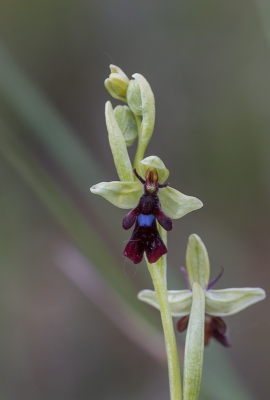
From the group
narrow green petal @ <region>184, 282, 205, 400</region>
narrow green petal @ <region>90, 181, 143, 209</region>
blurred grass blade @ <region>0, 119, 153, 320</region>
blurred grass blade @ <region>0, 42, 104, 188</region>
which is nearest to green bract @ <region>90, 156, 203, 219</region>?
narrow green petal @ <region>90, 181, 143, 209</region>

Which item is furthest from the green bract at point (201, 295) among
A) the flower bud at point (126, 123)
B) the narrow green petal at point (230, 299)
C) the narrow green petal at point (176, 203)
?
the flower bud at point (126, 123)

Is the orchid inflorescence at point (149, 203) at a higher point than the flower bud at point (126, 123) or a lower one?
lower

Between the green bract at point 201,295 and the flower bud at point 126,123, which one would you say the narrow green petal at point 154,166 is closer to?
the flower bud at point 126,123

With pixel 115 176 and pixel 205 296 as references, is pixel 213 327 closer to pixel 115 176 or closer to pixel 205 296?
pixel 205 296

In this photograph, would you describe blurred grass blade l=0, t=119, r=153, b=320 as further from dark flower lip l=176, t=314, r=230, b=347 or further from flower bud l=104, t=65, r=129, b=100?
flower bud l=104, t=65, r=129, b=100

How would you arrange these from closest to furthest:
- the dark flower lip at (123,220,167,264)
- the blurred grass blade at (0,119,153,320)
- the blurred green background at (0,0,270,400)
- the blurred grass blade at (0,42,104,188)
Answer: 1. the dark flower lip at (123,220,167,264)
2. the blurred grass blade at (0,119,153,320)
3. the blurred grass blade at (0,42,104,188)
4. the blurred green background at (0,0,270,400)

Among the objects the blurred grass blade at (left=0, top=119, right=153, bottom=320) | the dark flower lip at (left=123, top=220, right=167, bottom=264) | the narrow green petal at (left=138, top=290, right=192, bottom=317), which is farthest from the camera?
the blurred grass blade at (left=0, top=119, right=153, bottom=320)

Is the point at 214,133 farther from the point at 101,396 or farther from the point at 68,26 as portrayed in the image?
the point at 101,396

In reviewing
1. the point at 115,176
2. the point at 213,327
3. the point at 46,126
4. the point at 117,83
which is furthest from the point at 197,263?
the point at 115,176
